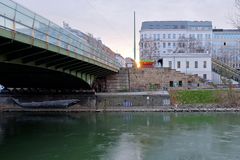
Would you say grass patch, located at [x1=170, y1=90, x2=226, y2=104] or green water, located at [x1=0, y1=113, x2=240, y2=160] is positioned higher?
grass patch, located at [x1=170, y1=90, x2=226, y2=104]

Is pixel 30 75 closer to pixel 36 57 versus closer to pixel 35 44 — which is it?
pixel 36 57

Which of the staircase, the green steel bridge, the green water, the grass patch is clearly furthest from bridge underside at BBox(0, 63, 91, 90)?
the staircase

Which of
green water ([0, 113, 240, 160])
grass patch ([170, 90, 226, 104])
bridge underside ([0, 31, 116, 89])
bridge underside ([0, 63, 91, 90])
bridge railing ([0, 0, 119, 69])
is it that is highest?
bridge railing ([0, 0, 119, 69])

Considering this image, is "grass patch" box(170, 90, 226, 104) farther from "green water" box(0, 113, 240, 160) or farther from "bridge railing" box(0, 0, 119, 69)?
"bridge railing" box(0, 0, 119, 69)

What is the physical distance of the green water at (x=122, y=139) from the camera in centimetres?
2684

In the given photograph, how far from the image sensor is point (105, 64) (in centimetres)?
5122

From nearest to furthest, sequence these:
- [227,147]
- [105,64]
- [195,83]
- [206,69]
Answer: [227,147]
[105,64]
[195,83]
[206,69]

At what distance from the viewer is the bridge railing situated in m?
22.5

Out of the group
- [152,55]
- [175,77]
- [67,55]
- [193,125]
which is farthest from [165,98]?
[152,55]

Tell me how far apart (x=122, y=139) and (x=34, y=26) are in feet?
39.8

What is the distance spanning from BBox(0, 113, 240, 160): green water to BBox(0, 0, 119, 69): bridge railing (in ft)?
24.5

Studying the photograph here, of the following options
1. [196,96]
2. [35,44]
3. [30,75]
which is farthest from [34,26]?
[196,96]

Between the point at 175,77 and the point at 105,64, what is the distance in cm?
2171

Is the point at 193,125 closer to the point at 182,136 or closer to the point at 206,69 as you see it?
the point at 182,136
